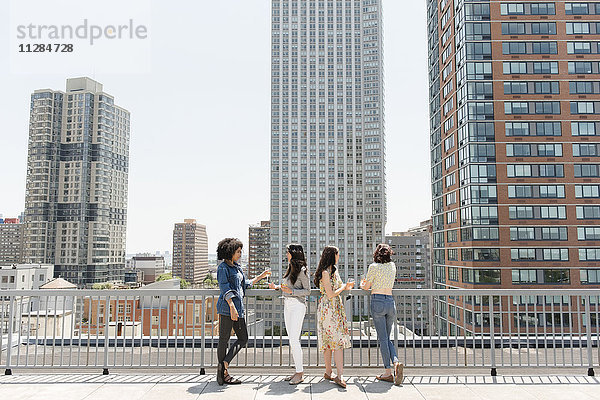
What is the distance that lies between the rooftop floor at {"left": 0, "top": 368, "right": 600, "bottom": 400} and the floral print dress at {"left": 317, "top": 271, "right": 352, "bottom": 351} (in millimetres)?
437

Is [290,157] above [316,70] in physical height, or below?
below

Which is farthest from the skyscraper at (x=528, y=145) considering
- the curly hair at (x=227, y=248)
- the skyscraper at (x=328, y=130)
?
the skyscraper at (x=328, y=130)

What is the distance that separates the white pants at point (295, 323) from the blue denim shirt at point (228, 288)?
0.54 metres

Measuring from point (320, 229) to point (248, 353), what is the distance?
93.7 meters

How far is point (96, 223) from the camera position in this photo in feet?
309

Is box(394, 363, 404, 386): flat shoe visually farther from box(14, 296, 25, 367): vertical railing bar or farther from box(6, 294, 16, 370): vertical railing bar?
box(6, 294, 16, 370): vertical railing bar

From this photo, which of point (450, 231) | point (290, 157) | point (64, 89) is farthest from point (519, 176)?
point (64, 89)

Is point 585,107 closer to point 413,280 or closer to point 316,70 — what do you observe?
point 316,70

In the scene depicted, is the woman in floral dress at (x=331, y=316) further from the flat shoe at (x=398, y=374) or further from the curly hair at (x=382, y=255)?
the flat shoe at (x=398, y=374)

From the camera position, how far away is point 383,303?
481 centimetres

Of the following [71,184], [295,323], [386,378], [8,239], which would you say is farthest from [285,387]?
[8,239]

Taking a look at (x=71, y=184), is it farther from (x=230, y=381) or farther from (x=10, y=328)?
(x=230, y=381)

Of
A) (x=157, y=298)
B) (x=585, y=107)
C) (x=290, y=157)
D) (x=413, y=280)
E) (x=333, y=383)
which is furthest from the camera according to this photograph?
(x=413, y=280)

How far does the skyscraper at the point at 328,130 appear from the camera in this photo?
99.0m
